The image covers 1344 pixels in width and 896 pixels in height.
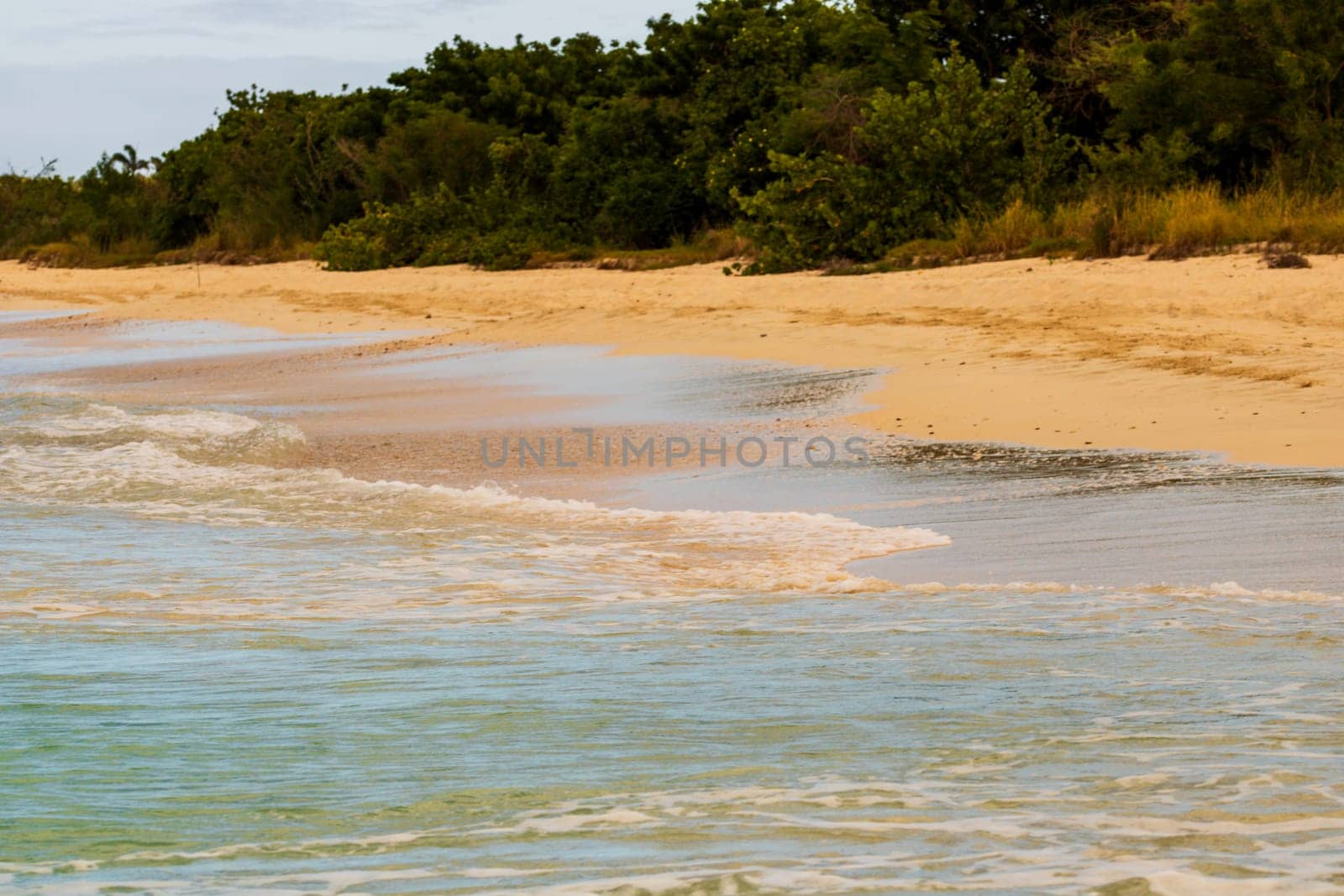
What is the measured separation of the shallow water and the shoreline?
51.6 inches

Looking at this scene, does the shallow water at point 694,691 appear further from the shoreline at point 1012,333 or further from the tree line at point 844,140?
the tree line at point 844,140

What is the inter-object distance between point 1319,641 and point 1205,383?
5507 mm

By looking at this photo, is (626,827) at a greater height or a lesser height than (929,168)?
lesser

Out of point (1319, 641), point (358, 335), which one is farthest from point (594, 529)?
point (358, 335)

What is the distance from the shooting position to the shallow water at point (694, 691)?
276 centimetres

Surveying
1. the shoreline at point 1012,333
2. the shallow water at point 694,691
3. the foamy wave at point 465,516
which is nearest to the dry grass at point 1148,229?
the shoreline at point 1012,333

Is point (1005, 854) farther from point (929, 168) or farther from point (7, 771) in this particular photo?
point (929, 168)

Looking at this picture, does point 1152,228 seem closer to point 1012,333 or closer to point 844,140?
point 1012,333

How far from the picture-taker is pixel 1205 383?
368 inches

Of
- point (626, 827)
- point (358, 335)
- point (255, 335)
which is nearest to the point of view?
point (626, 827)

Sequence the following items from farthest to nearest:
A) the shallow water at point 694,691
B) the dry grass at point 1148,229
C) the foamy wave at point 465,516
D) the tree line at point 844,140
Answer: the tree line at point 844,140 < the dry grass at point 1148,229 < the foamy wave at point 465,516 < the shallow water at point 694,691

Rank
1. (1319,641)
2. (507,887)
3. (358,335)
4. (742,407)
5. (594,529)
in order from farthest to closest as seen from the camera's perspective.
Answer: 1. (358,335)
2. (742,407)
3. (594,529)
4. (1319,641)
5. (507,887)

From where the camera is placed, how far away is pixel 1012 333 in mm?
12094

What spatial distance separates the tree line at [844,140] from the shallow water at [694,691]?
9463 mm
